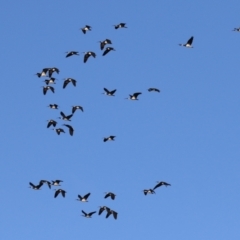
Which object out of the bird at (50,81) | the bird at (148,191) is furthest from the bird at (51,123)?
the bird at (148,191)

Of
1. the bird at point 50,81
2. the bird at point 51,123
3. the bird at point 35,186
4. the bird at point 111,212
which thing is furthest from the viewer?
the bird at point 35,186

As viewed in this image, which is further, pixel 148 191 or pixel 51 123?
pixel 51 123

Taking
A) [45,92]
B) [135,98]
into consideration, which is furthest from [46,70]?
[135,98]

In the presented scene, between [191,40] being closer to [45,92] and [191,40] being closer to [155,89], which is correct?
[155,89]

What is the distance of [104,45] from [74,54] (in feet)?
13.6

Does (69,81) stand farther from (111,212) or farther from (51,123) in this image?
(111,212)

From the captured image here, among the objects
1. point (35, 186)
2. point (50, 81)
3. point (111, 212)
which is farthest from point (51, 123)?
point (111, 212)

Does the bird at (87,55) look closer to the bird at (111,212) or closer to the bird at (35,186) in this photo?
the bird at (35,186)

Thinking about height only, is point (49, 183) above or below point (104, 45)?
below

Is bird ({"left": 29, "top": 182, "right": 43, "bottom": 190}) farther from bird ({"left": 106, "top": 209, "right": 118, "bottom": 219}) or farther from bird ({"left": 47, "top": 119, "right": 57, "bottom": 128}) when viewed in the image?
bird ({"left": 106, "top": 209, "right": 118, "bottom": 219})

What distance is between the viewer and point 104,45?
13362cm

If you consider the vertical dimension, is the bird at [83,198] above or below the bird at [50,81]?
below

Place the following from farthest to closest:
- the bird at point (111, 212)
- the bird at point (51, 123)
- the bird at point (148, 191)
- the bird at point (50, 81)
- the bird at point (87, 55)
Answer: the bird at point (51, 123), the bird at point (50, 81), the bird at point (148, 191), the bird at point (87, 55), the bird at point (111, 212)

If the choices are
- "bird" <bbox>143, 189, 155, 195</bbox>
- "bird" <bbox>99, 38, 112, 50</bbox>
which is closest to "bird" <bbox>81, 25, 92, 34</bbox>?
"bird" <bbox>99, 38, 112, 50</bbox>
